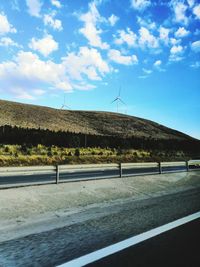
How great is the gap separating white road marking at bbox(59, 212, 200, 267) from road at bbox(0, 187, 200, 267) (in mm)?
143

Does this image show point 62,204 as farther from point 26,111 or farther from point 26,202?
point 26,111

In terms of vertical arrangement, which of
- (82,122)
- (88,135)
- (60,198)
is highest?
(82,122)

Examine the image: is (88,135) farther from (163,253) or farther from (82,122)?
(163,253)

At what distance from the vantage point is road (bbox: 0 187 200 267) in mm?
5562

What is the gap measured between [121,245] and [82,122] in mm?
115308

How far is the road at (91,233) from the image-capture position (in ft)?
18.2

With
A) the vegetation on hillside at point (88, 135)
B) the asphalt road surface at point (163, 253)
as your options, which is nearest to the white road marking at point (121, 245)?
the asphalt road surface at point (163, 253)

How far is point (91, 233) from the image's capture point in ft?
23.4

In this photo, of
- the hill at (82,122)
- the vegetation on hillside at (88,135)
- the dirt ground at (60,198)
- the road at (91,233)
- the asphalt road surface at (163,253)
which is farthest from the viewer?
the hill at (82,122)

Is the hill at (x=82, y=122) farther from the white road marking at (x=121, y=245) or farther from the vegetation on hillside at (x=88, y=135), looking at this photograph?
the white road marking at (x=121, y=245)

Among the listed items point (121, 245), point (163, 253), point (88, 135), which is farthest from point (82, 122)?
point (163, 253)

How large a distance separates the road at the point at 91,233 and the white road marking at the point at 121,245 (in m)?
0.14

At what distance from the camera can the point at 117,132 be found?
11512 centimetres

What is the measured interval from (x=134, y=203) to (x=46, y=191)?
258cm
